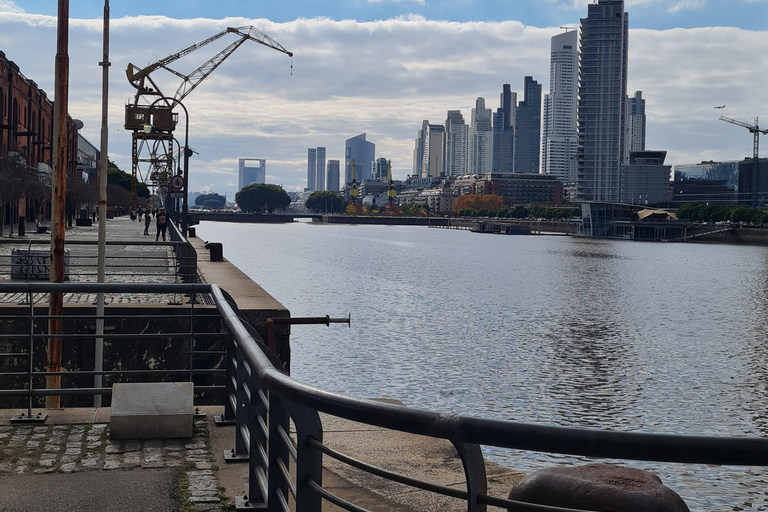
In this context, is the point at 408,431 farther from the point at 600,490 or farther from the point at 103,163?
the point at 103,163

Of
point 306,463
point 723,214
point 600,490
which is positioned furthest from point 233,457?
point 723,214

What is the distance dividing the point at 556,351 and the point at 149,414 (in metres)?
25.7

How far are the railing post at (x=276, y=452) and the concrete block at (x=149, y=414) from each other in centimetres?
272

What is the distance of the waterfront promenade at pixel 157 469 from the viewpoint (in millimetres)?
5863

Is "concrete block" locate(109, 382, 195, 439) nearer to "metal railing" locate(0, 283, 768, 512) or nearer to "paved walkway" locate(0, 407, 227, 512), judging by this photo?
"paved walkway" locate(0, 407, 227, 512)

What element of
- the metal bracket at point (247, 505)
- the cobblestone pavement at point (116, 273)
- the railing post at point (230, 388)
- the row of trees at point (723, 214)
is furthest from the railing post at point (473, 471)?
the row of trees at point (723, 214)

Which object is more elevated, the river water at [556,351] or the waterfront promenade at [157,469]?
the waterfront promenade at [157,469]

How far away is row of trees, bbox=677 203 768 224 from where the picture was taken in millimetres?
167938

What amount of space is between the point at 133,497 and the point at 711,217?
18984 cm

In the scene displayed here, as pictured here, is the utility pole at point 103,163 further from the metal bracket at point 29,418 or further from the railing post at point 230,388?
the railing post at point 230,388

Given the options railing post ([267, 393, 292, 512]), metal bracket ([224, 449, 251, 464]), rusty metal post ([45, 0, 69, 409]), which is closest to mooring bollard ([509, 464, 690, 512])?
railing post ([267, 393, 292, 512])

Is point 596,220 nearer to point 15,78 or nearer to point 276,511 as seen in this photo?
point 15,78

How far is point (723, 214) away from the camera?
178875mm

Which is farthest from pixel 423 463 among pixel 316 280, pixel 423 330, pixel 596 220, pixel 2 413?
pixel 596 220
